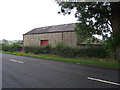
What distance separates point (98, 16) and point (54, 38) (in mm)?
14521

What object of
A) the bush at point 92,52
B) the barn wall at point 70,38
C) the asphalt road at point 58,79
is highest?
the barn wall at point 70,38

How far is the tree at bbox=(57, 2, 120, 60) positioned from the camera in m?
9.92

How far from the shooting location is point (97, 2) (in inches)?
383

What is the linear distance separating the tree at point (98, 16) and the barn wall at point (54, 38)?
935 cm

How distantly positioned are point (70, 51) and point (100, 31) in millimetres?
5181

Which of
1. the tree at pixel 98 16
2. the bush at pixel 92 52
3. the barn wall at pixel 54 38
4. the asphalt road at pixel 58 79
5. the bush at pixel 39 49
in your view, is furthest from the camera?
the barn wall at pixel 54 38

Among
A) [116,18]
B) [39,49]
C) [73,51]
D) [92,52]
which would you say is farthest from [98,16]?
[39,49]

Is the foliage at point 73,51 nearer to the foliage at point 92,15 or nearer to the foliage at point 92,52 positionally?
the foliage at point 92,52

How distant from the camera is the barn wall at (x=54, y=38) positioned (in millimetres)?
21797

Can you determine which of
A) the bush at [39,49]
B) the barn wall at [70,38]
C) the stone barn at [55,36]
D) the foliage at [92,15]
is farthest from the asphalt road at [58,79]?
the stone barn at [55,36]

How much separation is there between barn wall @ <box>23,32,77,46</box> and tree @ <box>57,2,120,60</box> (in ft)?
30.7

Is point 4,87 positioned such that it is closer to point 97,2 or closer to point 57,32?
point 97,2

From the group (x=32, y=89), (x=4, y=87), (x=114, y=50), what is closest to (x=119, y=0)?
(x=114, y=50)

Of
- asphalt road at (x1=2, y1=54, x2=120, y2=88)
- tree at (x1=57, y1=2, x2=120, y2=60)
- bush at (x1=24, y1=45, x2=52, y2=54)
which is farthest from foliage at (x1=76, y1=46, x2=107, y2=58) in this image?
asphalt road at (x1=2, y1=54, x2=120, y2=88)
